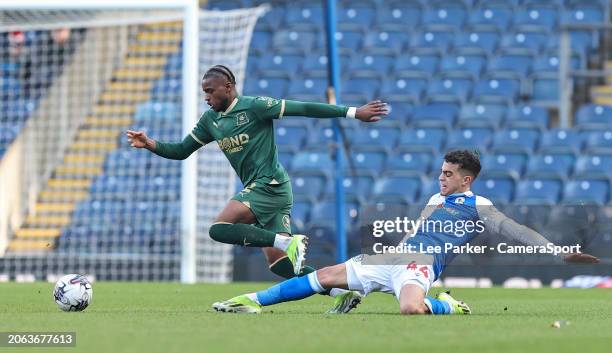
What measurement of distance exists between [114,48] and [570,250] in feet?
42.9

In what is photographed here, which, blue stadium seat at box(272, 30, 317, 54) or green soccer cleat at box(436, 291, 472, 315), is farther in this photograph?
blue stadium seat at box(272, 30, 317, 54)

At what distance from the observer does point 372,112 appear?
9.02 meters

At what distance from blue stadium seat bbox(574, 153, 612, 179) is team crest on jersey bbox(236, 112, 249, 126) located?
9902 millimetres

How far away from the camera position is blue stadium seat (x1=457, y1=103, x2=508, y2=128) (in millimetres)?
19688

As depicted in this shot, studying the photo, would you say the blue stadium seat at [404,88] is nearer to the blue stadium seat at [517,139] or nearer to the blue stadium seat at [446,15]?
the blue stadium seat at [446,15]

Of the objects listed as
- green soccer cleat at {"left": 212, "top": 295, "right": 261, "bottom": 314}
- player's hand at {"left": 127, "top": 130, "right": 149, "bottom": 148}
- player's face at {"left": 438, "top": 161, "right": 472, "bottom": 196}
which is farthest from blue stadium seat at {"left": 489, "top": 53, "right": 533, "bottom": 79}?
green soccer cleat at {"left": 212, "top": 295, "right": 261, "bottom": 314}

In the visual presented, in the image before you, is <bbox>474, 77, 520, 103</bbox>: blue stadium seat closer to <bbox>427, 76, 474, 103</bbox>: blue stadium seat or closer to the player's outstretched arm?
<bbox>427, 76, 474, 103</bbox>: blue stadium seat

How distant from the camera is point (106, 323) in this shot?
7746 millimetres

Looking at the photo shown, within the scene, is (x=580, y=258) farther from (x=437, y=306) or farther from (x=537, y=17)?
(x=537, y=17)

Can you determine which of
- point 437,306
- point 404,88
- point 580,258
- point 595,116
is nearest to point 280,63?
point 404,88

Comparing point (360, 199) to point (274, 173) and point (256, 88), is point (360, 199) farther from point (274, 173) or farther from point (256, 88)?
point (274, 173)

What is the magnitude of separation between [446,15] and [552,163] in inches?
166

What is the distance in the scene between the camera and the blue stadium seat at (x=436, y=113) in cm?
1997

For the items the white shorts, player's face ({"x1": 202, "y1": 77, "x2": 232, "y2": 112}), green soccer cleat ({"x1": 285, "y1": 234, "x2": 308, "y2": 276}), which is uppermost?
player's face ({"x1": 202, "y1": 77, "x2": 232, "y2": 112})
